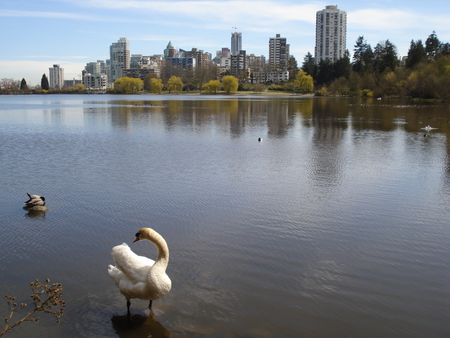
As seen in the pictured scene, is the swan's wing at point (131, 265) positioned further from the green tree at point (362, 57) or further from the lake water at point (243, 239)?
the green tree at point (362, 57)

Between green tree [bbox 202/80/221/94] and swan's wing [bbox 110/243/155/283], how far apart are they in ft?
464

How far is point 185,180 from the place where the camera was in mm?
15227

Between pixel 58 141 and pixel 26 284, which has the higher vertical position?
pixel 58 141

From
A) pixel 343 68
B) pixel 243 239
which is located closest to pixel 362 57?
pixel 343 68

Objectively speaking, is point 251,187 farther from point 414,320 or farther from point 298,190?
point 414,320

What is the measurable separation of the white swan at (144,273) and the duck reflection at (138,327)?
0.61 feet

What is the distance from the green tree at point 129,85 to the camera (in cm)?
15750

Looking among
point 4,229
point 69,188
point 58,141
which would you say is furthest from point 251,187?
point 58,141

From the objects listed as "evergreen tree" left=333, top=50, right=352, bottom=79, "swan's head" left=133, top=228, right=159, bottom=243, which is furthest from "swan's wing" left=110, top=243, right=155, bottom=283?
"evergreen tree" left=333, top=50, right=352, bottom=79

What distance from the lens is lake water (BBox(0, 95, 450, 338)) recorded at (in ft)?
21.6

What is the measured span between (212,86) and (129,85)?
3529 cm

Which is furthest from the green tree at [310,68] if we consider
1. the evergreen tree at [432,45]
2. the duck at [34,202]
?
the duck at [34,202]

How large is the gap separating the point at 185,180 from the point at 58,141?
14086mm

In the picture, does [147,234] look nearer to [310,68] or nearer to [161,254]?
[161,254]
